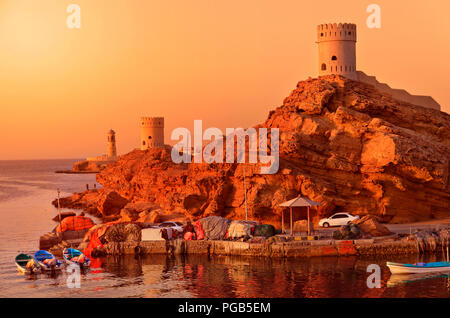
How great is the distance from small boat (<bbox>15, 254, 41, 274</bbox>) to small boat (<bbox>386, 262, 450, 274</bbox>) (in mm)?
23818

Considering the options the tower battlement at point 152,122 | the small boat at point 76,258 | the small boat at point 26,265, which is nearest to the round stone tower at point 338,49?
the small boat at point 76,258

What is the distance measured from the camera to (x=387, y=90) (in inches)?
2638

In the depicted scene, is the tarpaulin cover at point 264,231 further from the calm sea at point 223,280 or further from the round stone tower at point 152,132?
the round stone tower at point 152,132

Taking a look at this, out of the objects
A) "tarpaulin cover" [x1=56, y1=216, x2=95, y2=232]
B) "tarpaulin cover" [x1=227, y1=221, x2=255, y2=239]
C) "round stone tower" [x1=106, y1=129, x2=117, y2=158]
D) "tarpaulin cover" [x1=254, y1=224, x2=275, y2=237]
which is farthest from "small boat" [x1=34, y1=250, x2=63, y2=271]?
"round stone tower" [x1=106, y1=129, x2=117, y2=158]

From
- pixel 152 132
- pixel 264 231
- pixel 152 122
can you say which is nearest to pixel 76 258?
pixel 264 231

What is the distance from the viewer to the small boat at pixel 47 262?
141ft

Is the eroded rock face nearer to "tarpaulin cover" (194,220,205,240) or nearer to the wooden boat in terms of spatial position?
"tarpaulin cover" (194,220,205,240)

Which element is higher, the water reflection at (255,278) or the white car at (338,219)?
the white car at (338,219)

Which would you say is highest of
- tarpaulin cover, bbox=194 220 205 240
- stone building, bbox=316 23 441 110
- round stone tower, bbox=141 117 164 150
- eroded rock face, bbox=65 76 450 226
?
stone building, bbox=316 23 441 110

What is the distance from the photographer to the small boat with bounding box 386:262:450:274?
3709 cm

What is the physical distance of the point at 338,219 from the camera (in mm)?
48875

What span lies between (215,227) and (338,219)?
9.86 m

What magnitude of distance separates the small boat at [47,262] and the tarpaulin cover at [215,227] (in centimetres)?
1118
